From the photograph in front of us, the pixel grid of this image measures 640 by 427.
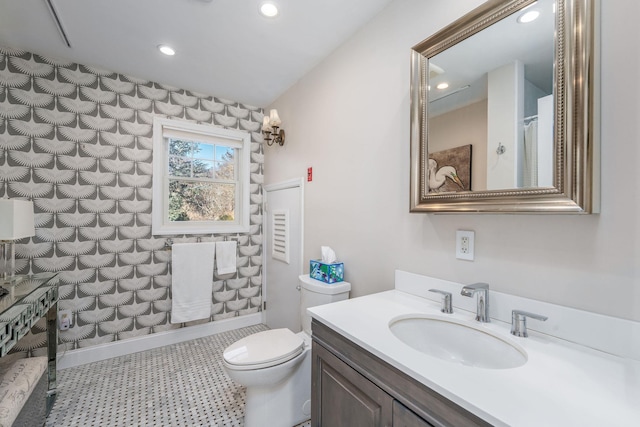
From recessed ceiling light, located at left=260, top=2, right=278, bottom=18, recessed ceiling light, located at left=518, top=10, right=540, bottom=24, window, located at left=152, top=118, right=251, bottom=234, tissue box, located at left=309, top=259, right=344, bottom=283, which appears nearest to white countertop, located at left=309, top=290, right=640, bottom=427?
tissue box, located at left=309, top=259, right=344, bottom=283

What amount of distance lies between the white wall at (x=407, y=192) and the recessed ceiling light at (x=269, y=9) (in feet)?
1.77

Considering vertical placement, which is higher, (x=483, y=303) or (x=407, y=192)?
(x=407, y=192)

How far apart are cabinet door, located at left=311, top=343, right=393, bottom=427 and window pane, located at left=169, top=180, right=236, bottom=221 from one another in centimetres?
220

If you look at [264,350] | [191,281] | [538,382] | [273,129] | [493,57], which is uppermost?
[273,129]

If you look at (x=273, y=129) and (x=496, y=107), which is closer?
(x=496, y=107)

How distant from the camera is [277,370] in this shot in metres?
1.48

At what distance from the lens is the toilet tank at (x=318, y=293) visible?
5.62 feet

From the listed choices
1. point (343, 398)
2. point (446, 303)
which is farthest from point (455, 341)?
point (343, 398)

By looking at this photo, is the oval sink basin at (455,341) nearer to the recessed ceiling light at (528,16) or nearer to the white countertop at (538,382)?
the white countertop at (538,382)

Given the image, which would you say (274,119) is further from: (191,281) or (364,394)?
(364,394)

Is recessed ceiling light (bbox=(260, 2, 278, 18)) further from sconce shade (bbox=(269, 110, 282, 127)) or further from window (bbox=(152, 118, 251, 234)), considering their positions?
window (bbox=(152, 118, 251, 234))

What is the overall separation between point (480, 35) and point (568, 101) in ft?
1.56

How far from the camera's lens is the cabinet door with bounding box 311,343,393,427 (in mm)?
872

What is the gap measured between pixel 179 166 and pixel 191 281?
119cm
